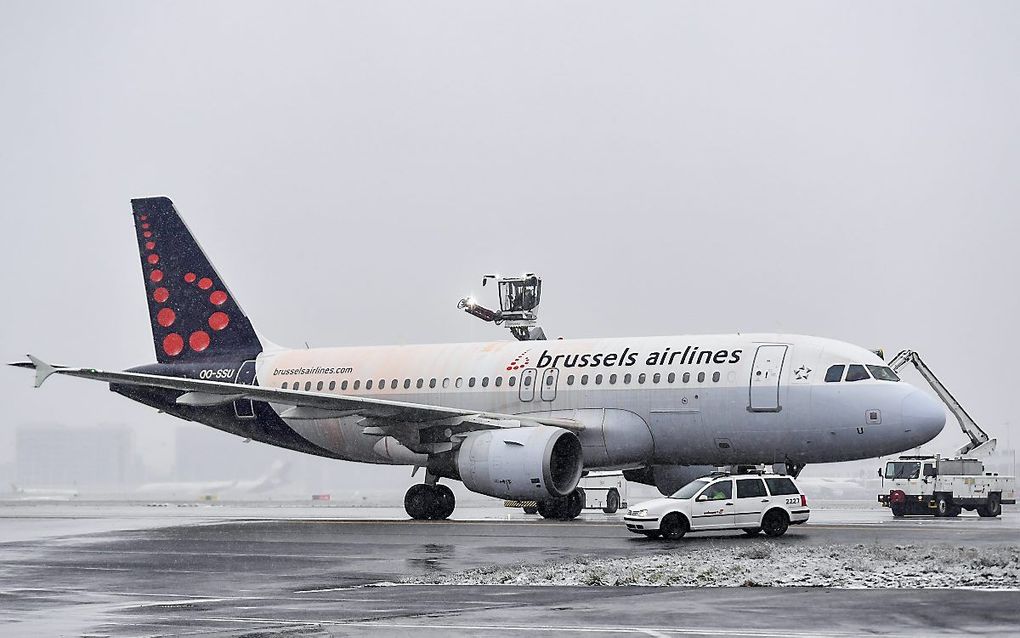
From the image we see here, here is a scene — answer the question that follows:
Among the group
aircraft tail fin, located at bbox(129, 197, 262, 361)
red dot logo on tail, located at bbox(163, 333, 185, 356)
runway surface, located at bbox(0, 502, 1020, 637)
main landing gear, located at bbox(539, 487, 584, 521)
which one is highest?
aircraft tail fin, located at bbox(129, 197, 262, 361)

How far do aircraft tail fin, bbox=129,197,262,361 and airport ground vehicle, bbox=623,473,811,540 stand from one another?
69.3ft

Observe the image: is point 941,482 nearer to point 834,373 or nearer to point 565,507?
point 834,373

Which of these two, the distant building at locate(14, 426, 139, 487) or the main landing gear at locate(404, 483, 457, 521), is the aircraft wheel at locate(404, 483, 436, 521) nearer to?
the main landing gear at locate(404, 483, 457, 521)

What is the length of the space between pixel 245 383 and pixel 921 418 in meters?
21.7

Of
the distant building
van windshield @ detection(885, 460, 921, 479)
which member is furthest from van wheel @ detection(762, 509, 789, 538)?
the distant building

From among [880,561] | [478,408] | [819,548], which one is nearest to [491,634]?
[880,561]

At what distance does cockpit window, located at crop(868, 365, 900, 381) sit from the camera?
3691 centimetres

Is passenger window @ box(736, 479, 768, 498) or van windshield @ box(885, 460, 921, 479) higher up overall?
van windshield @ box(885, 460, 921, 479)

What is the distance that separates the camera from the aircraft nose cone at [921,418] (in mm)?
35938

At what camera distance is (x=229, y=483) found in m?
125

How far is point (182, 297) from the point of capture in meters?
48.8

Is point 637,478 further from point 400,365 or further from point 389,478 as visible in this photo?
point 389,478

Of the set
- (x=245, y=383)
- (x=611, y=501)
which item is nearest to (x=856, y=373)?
(x=611, y=501)

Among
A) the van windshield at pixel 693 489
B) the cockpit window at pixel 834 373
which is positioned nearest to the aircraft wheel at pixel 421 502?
the van windshield at pixel 693 489
